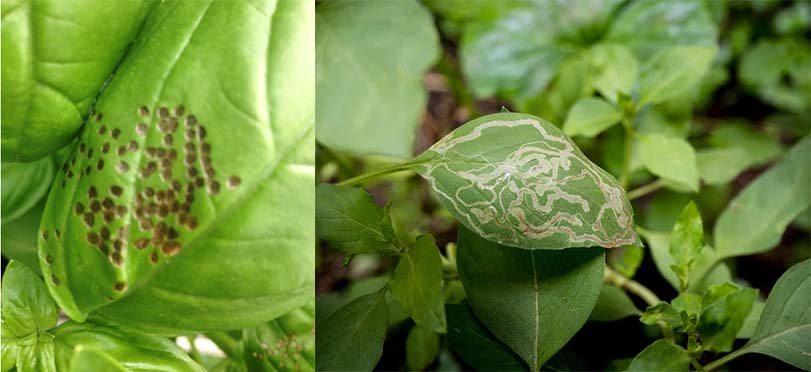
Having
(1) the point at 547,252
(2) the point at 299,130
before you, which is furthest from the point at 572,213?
(2) the point at 299,130

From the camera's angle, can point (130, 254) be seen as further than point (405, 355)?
No

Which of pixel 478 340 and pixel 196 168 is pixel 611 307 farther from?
pixel 196 168

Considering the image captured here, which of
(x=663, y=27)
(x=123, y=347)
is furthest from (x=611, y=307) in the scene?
(x=663, y=27)

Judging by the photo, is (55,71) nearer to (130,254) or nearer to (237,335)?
(130,254)

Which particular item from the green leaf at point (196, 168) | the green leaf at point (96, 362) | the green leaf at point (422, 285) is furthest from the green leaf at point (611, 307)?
the green leaf at point (96, 362)

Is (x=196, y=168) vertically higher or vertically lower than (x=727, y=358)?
higher

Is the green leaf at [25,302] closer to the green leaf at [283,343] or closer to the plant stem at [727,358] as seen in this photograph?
the green leaf at [283,343]
